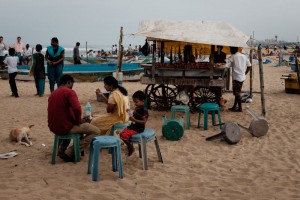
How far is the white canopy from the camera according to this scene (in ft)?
28.9

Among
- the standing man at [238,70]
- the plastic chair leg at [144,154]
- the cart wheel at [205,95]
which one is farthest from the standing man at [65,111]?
the standing man at [238,70]

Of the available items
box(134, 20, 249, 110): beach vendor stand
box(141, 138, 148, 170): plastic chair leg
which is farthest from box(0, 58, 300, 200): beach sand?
box(134, 20, 249, 110): beach vendor stand

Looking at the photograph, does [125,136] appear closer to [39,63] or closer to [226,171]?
[226,171]

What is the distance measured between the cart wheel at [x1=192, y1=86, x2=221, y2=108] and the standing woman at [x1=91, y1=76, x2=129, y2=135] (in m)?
4.67

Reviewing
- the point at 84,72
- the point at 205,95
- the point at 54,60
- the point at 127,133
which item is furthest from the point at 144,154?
the point at 84,72

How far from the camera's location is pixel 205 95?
10.3 m

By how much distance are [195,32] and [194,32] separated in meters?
0.03

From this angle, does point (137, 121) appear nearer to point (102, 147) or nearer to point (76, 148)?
point (102, 147)

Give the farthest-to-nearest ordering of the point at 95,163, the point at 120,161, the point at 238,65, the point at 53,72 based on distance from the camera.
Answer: the point at 53,72 < the point at 238,65 < the point at 120,161 < the point at 95,163

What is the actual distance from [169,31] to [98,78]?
1054 centimetres

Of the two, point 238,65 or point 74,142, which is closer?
point 74,142

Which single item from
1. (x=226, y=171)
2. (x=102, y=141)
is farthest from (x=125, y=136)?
(x=226, y=171)

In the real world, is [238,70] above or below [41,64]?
below

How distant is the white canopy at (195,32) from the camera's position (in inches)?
347
